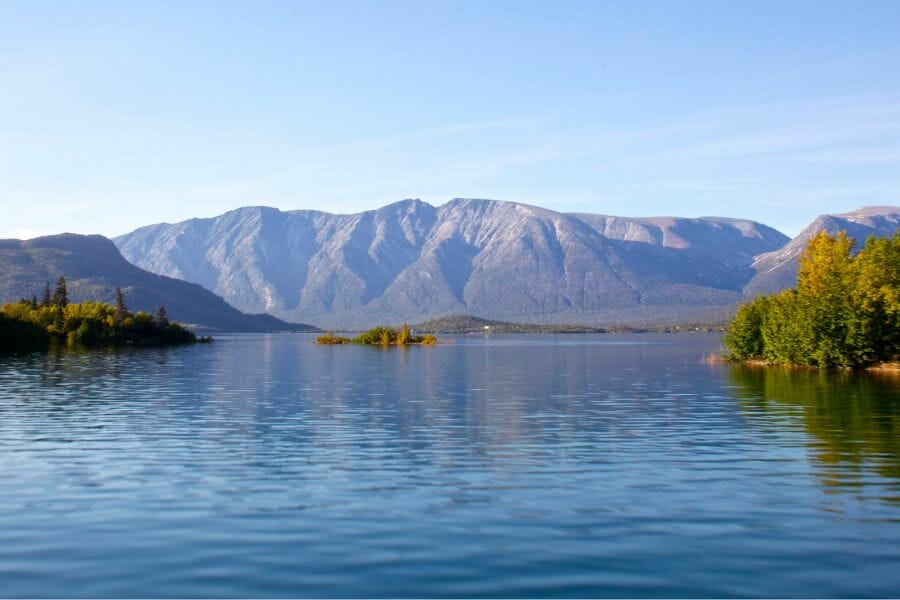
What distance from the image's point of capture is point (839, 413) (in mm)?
50500

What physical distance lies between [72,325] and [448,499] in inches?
6600

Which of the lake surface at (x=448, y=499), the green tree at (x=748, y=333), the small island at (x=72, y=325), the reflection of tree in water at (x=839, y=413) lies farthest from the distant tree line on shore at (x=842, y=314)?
the small island at (x=72, y=325)

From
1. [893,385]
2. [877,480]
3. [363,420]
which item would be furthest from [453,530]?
[893,385]

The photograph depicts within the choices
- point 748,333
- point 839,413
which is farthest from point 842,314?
point 839,413

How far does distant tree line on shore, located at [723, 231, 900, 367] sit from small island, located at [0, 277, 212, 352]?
389 feet

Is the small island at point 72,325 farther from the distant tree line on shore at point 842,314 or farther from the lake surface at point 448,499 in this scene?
the distant tree line on shore at point 842,314

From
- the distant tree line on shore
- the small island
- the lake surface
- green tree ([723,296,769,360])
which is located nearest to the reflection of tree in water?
the lake surface

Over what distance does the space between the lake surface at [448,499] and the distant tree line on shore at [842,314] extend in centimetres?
3664

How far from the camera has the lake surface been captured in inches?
737

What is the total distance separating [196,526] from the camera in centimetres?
2295

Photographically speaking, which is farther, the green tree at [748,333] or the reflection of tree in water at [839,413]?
the green tree at [748,333]

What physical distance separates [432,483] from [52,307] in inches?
6874

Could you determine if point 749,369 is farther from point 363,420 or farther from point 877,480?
point 877,480

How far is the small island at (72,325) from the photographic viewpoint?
5940 inches
